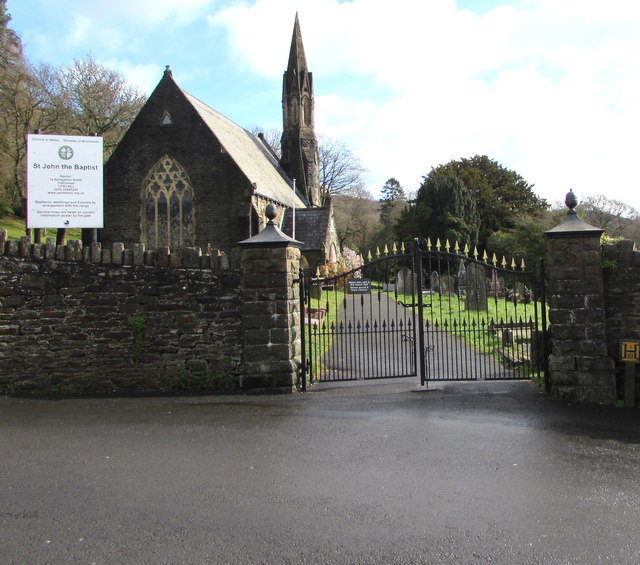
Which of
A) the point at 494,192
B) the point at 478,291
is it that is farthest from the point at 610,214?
the point at 478,291

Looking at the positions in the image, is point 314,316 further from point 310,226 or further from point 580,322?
point 310,226

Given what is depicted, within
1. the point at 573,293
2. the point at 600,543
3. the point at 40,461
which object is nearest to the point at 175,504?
the point at 40,461

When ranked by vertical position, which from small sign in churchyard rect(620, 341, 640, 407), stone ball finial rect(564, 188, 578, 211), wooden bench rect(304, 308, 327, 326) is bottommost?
small sign in churchyard rect(620, 341, 640, 407)

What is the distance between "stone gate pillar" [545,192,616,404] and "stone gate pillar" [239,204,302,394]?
3.76 m

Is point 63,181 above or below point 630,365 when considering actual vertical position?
above

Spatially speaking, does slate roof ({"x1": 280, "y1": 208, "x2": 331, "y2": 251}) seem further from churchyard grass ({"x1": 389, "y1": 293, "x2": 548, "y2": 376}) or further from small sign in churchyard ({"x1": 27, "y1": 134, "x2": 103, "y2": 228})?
small sign in churchyard ({"x1": 27, "y1": 134, "x2": 103, "y2": 228})

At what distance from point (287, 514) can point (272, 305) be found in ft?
13.3

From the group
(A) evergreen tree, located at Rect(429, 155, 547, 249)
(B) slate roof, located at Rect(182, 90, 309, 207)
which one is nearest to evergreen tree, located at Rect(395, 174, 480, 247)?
(A) evergreen tree, located at Rect(429, 155, 547, 249)

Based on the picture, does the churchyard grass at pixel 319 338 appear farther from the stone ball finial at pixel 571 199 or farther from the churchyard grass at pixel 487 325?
the stone ball finial at pixel 571 199

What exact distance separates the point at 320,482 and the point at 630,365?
4822mm

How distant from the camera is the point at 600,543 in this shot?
345 cm

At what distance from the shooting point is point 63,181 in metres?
9.66

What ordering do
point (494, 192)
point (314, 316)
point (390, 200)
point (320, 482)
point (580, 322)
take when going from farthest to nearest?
point (390, 200)
point (494, 192)
point (314, 316)
point (580, 322)
point (320, 482)

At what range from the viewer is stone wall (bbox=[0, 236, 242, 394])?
25.6ft
